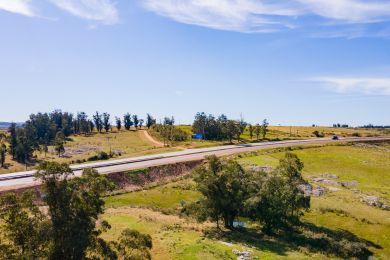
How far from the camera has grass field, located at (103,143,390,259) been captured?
1976 inches

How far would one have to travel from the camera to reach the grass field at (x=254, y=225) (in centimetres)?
5019

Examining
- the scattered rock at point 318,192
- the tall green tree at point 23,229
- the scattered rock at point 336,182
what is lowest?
the scattered rock at point 318,192

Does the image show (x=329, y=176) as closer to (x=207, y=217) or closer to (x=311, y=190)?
(x=311, y=190)

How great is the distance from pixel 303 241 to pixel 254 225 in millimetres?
10643

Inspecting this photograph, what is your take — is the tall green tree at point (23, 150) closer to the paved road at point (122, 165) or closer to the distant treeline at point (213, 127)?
the paved road at point (122, 165)

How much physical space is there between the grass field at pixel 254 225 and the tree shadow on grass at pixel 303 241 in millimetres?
156

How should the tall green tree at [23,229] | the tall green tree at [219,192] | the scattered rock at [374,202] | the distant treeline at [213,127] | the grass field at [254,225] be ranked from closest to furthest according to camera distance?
the tall green tree at [23,229] < the grass field at [254,225] < the tall green tree at [219,192] < the scattered rock at [374,202] < the distant treeline at [213,127]

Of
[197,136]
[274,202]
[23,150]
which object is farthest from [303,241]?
[197,136]

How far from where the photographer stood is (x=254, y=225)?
6750 centimetres

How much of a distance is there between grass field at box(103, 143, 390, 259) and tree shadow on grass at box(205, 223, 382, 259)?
156mm

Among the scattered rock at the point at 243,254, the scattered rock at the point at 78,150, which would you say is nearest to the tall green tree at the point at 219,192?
the scattered rock at the point at 243,254

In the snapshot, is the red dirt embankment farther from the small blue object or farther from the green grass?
the small blue object

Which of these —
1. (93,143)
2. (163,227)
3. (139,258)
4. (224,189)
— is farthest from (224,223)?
(93,143)

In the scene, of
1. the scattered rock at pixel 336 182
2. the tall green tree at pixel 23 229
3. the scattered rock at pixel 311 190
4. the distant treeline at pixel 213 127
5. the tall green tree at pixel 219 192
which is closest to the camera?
the tall green tree at pixel 23 229
